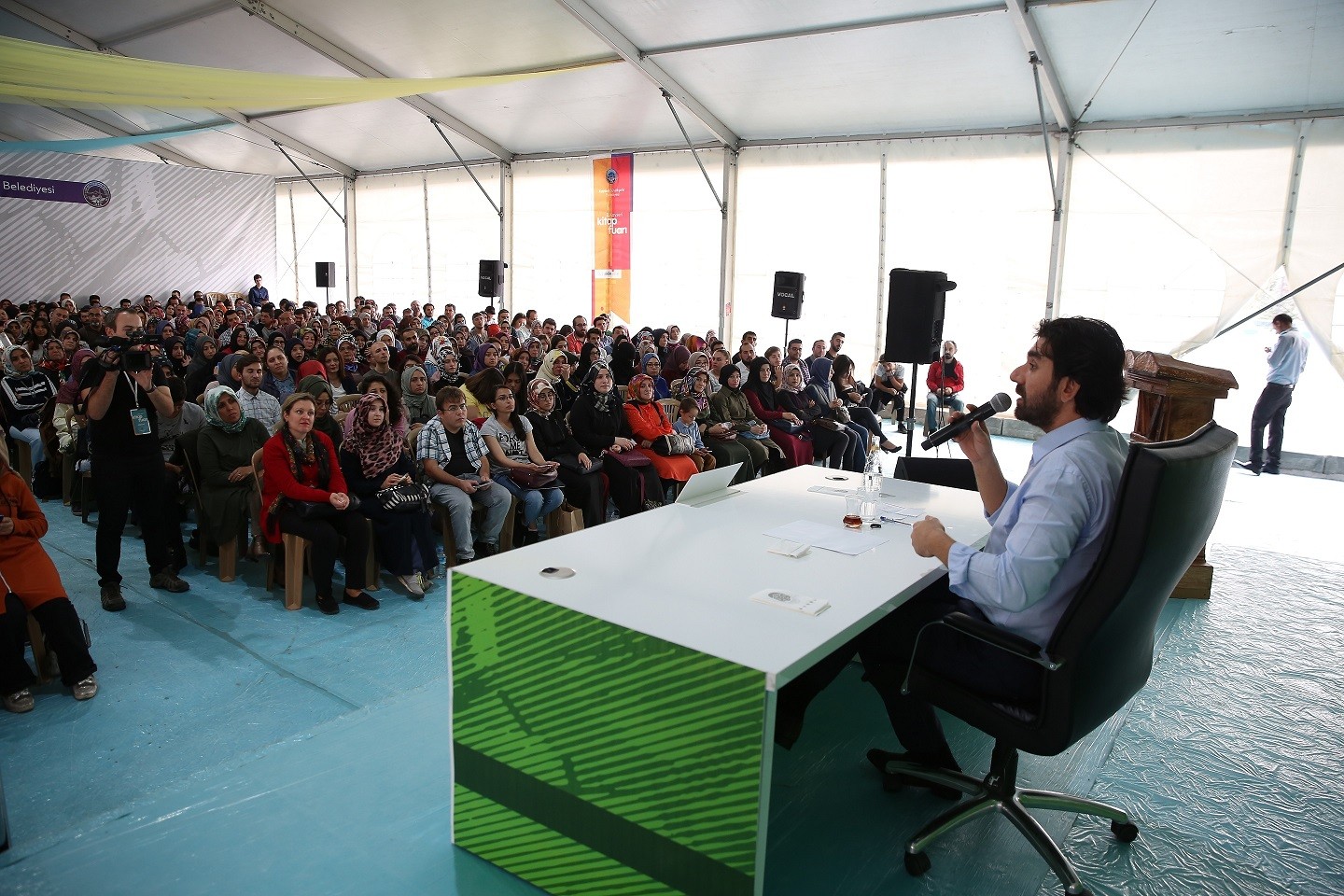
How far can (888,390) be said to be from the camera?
917 centimetres

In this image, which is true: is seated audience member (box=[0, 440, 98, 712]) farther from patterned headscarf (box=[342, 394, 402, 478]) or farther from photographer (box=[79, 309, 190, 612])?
patterned headscarf (box=[342, 394, 402, 478])

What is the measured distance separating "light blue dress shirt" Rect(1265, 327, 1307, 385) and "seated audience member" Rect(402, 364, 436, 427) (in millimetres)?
7716

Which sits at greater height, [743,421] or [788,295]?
[788,295]

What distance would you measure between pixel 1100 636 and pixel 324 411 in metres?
4.03

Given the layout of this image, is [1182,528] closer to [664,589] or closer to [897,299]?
[664,589]

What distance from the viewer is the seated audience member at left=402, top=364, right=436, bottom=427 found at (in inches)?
208

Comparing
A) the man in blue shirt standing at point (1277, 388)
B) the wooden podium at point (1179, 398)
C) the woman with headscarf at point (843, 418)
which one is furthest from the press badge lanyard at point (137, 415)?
the man in blue shirt standing at point (1277, 388)

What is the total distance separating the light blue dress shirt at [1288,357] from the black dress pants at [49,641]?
9284 millimetres

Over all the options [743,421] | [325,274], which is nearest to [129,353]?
[743,421]

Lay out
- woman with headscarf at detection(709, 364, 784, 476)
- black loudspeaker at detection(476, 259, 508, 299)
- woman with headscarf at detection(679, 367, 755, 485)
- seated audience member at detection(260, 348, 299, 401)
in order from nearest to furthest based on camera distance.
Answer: seated audience member at detection(260, 348, 299, 401) < woman with headscarf at detection(679, 367, 755, 485) < woman with headscarf at detection(709, 364, 784, 476) < black loudspeaker at detection(476, 259, 508, 299)

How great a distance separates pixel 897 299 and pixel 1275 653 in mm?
2843

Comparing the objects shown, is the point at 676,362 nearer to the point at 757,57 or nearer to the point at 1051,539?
the point at 757,57

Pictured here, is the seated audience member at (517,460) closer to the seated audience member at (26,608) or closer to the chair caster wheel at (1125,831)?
the seated audience member at (26,608)

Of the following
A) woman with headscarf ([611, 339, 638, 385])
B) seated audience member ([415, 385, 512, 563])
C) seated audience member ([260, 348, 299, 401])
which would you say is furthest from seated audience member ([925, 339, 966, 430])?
seated audience member ([260, 348, 299, 401])
